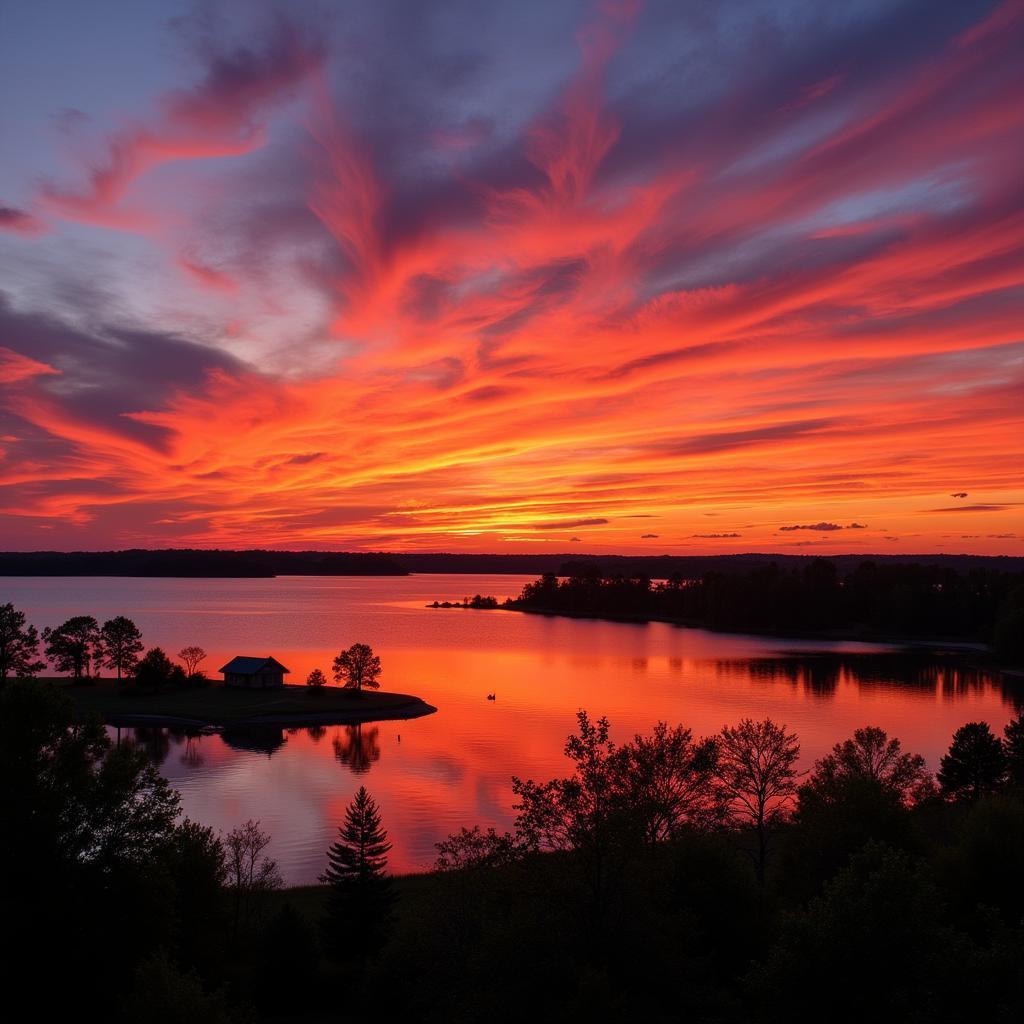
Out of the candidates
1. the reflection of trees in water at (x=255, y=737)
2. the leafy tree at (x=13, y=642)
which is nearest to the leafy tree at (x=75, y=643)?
the leafy tree at (x=13, y=642)

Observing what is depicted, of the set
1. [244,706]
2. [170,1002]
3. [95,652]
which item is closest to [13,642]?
[95,652]

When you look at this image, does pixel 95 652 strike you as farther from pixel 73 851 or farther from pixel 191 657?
pixel 73 851

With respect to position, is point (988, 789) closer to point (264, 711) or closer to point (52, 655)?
point (264, 711)

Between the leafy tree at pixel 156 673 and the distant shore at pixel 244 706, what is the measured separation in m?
1.27

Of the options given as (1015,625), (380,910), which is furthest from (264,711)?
(1015,625)

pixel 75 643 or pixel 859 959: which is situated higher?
pixel 859 959

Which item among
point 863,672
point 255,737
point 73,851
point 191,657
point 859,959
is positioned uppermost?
point 73,851

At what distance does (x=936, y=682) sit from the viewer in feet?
400

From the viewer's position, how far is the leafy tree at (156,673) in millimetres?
104562

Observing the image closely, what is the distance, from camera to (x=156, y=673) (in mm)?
105062

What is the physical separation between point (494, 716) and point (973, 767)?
5409 cm

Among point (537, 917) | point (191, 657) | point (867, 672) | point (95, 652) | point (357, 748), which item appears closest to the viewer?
point (537, 917)

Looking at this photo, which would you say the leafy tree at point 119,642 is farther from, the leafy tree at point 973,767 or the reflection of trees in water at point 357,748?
the leafy tree at point 973,767

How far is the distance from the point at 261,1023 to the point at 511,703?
76.0 metres
